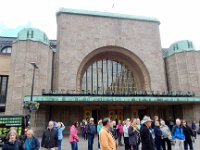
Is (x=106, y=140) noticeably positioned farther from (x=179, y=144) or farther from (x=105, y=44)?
(x=105, y=44)

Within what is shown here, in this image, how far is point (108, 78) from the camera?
2941 cm

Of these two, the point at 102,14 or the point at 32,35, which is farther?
the point at 102,14

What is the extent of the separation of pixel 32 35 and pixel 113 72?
1230cm

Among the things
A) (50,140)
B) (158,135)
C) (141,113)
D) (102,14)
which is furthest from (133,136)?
(102,14)

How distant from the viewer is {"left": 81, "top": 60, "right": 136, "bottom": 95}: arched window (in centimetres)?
2861

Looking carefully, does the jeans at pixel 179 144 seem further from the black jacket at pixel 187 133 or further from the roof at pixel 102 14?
the roof at pixel 102 14

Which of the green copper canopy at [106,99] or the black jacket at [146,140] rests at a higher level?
the green copper canopy at [106,99]

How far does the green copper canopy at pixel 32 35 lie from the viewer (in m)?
24.5

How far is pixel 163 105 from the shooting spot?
1105 inches

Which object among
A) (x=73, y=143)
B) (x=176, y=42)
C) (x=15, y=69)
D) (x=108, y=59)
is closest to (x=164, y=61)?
(x=176, y=42)

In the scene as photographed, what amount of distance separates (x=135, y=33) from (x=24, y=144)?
26335mm

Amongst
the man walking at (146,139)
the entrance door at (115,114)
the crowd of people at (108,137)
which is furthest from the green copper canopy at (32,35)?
the man walking at (146,139)

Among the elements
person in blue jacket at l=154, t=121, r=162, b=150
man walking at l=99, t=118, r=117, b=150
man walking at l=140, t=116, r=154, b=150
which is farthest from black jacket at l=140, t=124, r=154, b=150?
person in blue jacket at l=154, t=121, r=162, b=150

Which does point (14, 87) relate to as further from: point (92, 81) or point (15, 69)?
point (92, 81)
